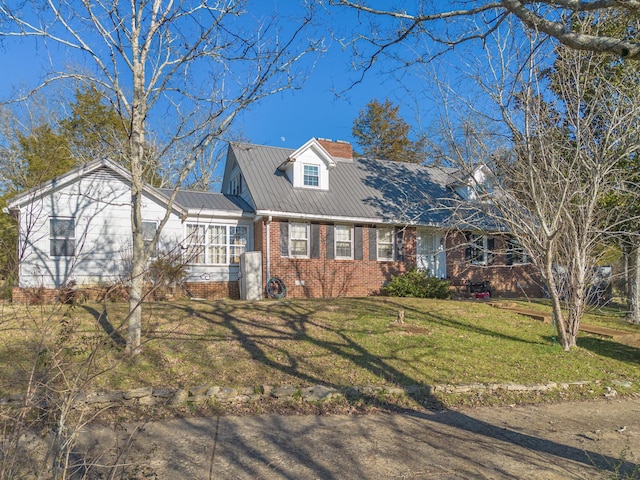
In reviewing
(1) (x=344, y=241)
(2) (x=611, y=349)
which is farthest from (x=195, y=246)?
(1) (x=344, y=241)

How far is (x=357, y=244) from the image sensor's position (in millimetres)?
16719

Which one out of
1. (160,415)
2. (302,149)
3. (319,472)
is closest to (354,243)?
(302,149)

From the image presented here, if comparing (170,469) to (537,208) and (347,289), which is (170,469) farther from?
(347,289)

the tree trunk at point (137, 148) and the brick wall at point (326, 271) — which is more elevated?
the tree trunk at point (137, 148)

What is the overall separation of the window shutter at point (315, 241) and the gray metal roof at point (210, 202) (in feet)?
7.51

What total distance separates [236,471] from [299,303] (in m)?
8.22

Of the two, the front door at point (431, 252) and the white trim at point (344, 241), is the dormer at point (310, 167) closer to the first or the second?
the white trim at point (344, 241)

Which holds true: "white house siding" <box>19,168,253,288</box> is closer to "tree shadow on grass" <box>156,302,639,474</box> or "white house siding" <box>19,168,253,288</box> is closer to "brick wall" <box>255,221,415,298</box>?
"brick wall" <box>255,221,415,298</box>

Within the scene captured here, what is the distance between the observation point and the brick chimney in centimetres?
2019

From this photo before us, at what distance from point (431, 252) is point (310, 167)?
5.95 m

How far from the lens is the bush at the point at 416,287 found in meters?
15.9

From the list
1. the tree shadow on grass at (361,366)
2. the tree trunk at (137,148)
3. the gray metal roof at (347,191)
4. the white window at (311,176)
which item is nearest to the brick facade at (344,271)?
the gray metal roof at (347,191)

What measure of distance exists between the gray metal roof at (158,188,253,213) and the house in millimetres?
41

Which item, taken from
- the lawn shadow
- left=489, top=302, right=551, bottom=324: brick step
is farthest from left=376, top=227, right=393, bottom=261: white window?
the lawn shadow
